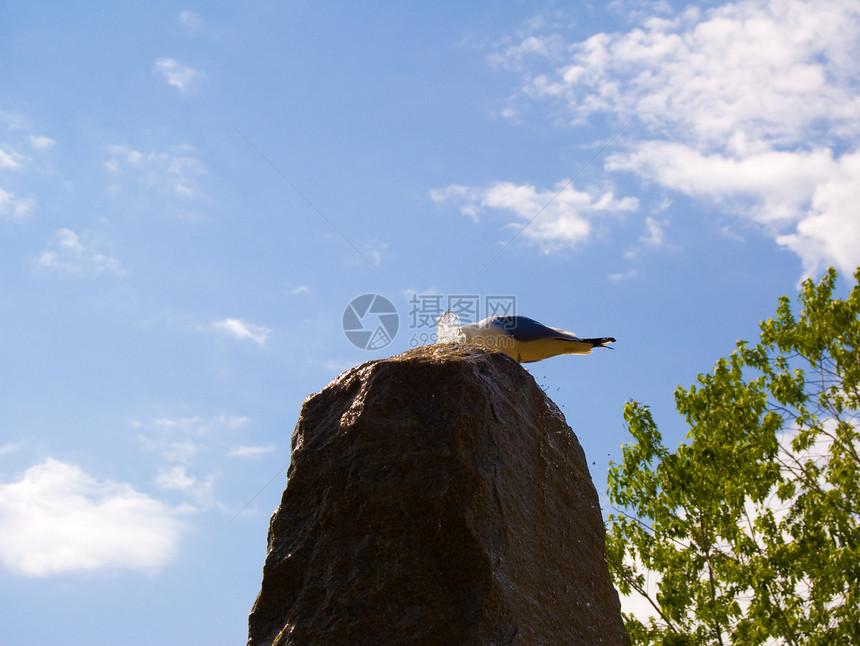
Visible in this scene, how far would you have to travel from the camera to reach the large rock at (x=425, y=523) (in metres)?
3.81

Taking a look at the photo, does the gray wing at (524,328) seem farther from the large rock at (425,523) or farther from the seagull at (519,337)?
the large rock at (425,523)

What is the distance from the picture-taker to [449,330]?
19.5 feet

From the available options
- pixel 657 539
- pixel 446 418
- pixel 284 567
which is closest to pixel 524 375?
pixel 446 418

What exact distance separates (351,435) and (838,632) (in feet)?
32.9

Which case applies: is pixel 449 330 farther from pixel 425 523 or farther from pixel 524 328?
pixel 425 523

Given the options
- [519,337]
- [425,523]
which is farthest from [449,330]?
[425,523]

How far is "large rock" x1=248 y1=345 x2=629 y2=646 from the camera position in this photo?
381 centimetres

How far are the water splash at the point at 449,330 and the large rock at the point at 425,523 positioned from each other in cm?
105

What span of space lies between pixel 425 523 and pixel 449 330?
227 cm

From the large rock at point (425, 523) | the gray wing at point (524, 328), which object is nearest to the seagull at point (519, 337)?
the gray wing at point (524, 328)

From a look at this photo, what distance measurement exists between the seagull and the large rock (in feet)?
3.27

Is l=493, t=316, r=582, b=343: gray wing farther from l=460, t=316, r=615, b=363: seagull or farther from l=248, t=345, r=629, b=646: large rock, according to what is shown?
l=248, t=345, r=629, b=646: large rock

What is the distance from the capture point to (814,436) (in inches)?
490

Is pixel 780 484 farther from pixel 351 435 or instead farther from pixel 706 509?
pixel 351 435
